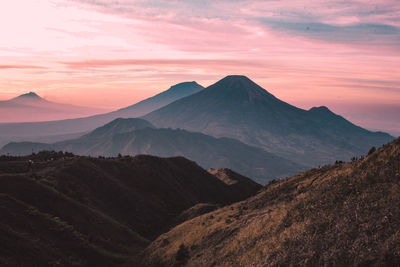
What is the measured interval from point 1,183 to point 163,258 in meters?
31.0

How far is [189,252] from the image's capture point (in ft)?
119

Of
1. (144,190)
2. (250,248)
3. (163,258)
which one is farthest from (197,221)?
(144,190)

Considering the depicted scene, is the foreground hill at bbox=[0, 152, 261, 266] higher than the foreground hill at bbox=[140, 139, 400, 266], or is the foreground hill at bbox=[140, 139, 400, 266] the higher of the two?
the foreground hill at bbox=[140, 139, 400, 266]

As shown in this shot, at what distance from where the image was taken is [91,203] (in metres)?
64.0

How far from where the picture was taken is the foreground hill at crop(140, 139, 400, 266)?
62.2 ft

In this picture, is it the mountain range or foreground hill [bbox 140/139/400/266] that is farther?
the mountain range

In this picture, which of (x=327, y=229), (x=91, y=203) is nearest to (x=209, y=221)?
(x=327, y=229)

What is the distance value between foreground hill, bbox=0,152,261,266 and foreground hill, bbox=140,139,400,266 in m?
15.1

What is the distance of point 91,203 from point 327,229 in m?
53.1

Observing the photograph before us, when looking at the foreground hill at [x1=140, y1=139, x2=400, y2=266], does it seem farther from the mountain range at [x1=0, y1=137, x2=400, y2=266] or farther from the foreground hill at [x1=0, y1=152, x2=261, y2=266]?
the foreground hill at [x1=0, y1=152, x2=261, y2=266]

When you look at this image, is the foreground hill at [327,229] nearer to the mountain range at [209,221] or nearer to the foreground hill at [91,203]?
the mountain range at [209,221]

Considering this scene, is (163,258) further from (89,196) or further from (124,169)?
(124,169)

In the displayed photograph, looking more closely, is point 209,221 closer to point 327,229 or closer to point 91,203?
point 327,229

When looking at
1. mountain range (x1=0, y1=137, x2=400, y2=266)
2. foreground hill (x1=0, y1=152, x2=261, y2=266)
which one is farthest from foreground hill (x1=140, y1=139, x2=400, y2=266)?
foreground hill (x1=0, y1=152, x2=261, y2=266)
